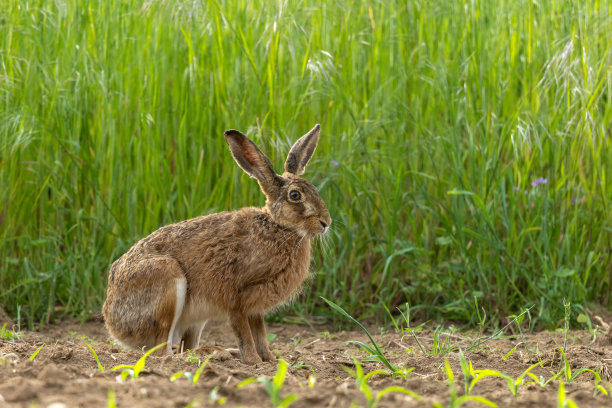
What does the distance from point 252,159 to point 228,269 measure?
63 cm

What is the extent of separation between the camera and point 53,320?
557cm

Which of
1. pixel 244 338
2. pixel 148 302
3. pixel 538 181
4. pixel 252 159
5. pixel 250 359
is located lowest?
pixel 250 359

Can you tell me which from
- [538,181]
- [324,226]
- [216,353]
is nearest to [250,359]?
[216,353]

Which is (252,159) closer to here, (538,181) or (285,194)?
(285,194)

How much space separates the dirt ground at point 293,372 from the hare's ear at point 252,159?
3.20ft

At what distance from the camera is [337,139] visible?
5.75m

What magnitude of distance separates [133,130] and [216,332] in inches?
61.8

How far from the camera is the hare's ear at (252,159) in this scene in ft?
14.4

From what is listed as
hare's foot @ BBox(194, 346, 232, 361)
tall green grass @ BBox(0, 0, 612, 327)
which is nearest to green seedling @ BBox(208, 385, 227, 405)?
hare's foot @ BBox(194, 346, 232, 361)

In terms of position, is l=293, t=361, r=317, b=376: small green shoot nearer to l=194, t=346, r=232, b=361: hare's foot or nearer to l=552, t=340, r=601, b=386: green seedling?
l=194, t=346, r=232, b=361: hare's foot

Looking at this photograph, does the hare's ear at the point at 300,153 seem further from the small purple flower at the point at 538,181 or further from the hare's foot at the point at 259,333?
the small purple flower at the point at 538,181

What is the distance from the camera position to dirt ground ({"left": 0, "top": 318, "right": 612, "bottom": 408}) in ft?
8.14

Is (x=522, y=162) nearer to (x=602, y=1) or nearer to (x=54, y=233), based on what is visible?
(x=602, y=1)

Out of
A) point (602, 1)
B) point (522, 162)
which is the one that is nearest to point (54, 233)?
point (522, 162)
